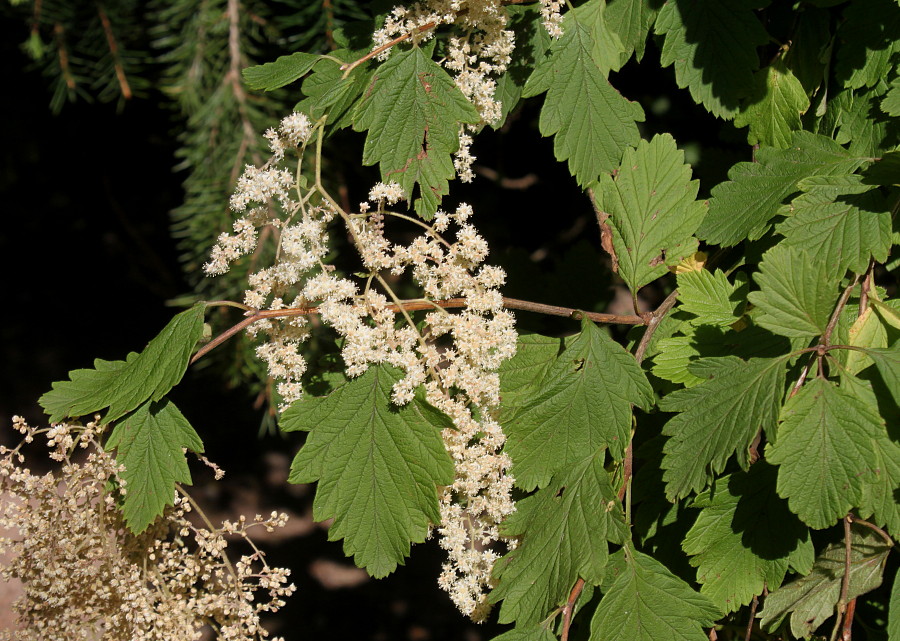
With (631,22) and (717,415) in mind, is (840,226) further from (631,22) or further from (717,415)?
(631,22)

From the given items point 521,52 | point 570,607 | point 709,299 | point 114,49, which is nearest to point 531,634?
point 570,607

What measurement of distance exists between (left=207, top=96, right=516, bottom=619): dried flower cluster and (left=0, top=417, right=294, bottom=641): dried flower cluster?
0.29 metres

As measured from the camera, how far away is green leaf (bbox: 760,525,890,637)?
106cm

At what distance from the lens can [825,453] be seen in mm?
883

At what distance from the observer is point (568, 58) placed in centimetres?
115

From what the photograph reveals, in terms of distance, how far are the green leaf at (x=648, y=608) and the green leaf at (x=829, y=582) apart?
17 centimetres

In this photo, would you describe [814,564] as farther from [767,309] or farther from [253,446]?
[253,446]

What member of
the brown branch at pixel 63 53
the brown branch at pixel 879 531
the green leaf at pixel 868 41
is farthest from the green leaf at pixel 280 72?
the brown branch at pixel 63 53

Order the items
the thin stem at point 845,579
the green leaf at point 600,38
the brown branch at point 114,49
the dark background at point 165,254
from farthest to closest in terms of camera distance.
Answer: the dark background at point 165,254, the brown branch at point 114,49, the green leaf at point 600,38, the thin stem at point 845,579

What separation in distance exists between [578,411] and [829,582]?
44cm

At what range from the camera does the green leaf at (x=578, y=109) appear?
1148 millimetres

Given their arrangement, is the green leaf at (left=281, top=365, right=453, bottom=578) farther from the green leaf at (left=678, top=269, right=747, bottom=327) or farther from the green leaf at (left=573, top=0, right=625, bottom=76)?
the green leaf at (left=573, top=0, right=625, bottom=76)

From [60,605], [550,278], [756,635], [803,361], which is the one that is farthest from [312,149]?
[756,635]

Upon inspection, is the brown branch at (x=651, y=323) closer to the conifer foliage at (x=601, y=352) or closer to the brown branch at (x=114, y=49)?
the conifer foliage at (x=601, y=352)
